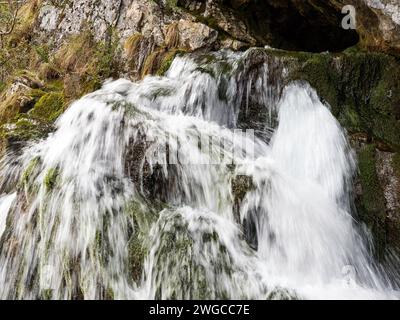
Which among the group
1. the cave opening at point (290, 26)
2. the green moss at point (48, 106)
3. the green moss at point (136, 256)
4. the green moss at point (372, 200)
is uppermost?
the cave opening at point (290, 26)

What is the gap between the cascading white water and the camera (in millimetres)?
4781

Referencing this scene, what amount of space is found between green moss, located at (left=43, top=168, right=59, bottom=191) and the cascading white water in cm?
1

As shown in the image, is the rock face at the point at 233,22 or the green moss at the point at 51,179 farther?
the rock face at the point at 233,22

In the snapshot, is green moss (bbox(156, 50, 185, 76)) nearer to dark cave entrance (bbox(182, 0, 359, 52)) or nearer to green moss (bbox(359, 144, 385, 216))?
dark cave entrance (bbox(182, 0, 359, 52))

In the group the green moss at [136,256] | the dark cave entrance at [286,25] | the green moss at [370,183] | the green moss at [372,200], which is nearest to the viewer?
the green moss at [136,256]

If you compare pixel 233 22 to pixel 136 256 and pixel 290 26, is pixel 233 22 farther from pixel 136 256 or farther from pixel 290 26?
pixel 136 256

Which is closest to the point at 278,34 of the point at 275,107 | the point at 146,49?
the point at 146,49

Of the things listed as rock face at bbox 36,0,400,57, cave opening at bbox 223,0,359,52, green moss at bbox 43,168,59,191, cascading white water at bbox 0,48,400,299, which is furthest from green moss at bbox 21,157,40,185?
cave opening at bbox 223,0,359,52

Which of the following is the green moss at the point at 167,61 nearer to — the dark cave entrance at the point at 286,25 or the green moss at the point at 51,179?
the dark cave entrance at the point at 286,25

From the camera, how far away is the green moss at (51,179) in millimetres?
5547

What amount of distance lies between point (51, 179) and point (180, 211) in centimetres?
184

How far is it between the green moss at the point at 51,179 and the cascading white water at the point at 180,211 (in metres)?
0.01

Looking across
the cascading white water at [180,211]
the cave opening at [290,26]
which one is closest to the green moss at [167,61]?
the cave opening at [290,26]
